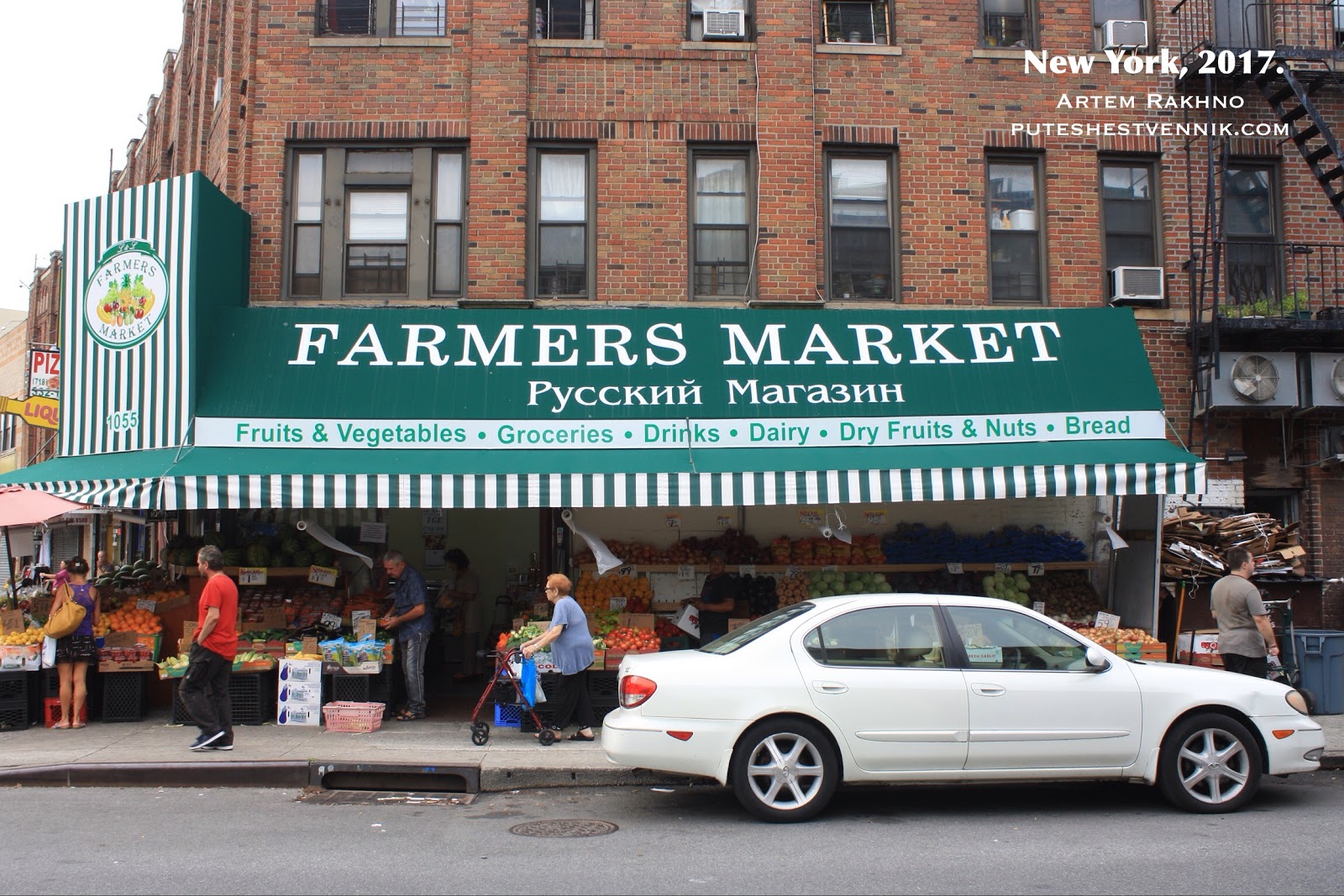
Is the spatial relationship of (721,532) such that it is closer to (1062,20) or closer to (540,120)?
(540,120)

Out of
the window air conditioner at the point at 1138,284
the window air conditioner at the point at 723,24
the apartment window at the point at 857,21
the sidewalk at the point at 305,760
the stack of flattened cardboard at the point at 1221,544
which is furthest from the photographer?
the apartment window at the point at 857,21

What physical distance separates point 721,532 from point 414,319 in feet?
13.7

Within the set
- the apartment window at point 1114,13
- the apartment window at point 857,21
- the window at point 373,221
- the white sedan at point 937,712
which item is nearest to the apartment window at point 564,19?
the window at point 373,221

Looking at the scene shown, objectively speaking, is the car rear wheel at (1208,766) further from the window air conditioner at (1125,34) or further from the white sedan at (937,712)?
the window air conditioner at (1125,34)

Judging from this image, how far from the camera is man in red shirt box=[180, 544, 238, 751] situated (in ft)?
30.9

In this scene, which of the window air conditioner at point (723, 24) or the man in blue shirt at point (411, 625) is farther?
the window air conditioner at point (723, 24)

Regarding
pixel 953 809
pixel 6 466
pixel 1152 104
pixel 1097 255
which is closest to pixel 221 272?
pixel 953 809

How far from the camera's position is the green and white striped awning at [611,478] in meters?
10.3

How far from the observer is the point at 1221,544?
12.1m

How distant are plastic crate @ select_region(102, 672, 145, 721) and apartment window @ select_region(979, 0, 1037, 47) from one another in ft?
39.6

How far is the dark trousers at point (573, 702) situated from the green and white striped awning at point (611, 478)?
1.62 m

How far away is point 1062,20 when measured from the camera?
13.4 metres

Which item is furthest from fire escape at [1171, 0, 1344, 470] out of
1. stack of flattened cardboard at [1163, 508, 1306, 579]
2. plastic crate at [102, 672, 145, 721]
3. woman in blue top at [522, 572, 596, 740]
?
plastic crate at [102, 672, 145, 721]

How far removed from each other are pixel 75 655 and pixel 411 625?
10.6ft
